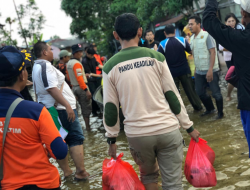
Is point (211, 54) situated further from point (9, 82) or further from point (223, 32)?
point (9, 82)

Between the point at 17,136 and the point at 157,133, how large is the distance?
114 cm

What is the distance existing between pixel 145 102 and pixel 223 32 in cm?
87

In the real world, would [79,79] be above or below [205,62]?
above

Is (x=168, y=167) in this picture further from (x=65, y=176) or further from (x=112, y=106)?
(x=65, y=176)

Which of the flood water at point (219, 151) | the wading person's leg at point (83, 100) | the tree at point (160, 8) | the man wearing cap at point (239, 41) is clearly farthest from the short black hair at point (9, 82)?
the tree at point (160, 8)

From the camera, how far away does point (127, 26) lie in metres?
2.72

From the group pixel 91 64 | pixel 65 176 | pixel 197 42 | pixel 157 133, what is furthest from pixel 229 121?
pixel 91 64

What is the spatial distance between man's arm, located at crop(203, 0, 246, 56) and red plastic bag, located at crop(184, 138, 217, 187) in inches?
38.1

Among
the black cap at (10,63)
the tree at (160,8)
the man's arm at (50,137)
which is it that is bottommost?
the man's arm at (50,137)

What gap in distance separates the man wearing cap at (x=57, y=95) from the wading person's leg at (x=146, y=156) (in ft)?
4.91

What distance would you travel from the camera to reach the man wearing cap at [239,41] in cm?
258

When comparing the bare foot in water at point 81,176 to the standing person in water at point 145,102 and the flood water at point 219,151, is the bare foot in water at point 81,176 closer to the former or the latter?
the flood water at point 219,151

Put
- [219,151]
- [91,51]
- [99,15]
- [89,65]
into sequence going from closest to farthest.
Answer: [219,151], [91,51], [89,65], [99,15]

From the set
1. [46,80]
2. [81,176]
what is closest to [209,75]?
[81,176]
